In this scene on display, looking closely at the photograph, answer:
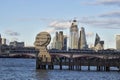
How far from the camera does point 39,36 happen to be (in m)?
138

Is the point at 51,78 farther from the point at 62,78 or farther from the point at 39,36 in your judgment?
the point at 39,36

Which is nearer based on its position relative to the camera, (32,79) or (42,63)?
(32,79)

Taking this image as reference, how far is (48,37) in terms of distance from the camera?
13700 centimetres

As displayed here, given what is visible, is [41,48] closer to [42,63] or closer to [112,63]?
[42,63]

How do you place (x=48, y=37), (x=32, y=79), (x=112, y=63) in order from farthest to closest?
(x=48, y=37) → (x=112, y=63) → (x=32, y=79)

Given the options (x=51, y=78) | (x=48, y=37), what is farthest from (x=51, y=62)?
(x=51, y=78)

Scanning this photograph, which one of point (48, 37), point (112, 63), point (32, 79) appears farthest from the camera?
point (48, 37)

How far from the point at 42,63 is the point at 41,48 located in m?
11.4

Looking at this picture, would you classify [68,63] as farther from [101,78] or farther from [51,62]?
[101,78]

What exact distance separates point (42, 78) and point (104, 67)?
33.8 m

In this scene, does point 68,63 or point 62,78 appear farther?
point 68,63

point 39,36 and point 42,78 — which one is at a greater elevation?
point 39,36

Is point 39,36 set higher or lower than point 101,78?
higher

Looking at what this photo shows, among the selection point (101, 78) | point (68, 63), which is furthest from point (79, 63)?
point (101, 78)
